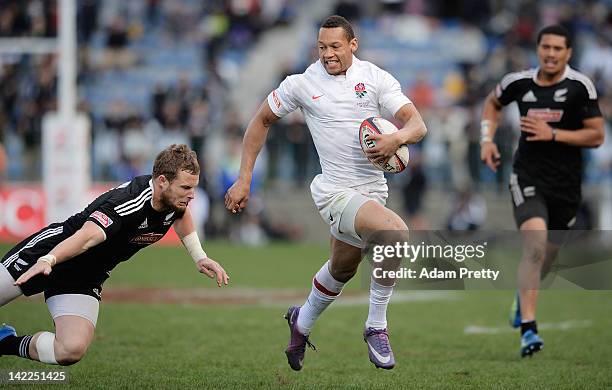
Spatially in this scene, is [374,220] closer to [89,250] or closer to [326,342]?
[89,250]

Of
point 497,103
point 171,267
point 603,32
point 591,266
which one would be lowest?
point 171,267

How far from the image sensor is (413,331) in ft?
35.9

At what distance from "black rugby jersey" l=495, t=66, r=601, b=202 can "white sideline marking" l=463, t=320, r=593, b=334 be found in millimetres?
1980

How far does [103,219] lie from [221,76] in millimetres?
18291

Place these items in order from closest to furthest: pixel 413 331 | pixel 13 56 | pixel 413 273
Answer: pixel 413 273 < pixel 413 331 < pixel 13 56

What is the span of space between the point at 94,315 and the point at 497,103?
448cm

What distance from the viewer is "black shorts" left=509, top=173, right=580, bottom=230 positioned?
373 inches

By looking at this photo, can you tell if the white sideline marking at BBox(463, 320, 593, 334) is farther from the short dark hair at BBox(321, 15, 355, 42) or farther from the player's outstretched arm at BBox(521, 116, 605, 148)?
the short dark hair at BBox(321, 15, 355, 42)

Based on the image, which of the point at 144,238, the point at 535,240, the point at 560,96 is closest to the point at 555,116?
the point at 560,96

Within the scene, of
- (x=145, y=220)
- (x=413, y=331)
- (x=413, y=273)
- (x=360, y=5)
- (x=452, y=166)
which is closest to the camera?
(x=145, y=220)

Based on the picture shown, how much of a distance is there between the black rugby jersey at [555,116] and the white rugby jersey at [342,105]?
224 centimetres

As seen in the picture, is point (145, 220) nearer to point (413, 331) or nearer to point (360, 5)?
point (413, 331)

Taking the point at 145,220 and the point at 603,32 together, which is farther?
the point at 603,32

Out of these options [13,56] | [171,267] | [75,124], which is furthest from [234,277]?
[13,56]
